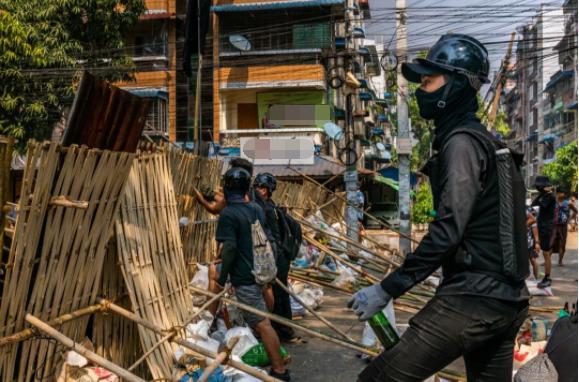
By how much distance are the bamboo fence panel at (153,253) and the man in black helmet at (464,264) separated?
2.31 metres

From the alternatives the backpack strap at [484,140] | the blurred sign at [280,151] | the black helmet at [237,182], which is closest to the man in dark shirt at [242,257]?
the black helmet at [237,182]

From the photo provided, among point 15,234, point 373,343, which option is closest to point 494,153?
point 15,234

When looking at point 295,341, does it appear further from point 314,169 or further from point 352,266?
point 314,169

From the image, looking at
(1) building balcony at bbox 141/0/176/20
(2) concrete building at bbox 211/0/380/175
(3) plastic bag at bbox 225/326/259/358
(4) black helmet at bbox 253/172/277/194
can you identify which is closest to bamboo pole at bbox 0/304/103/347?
(3) plastic bag at bbox 225/326/259/358

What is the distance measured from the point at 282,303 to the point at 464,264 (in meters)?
4.47

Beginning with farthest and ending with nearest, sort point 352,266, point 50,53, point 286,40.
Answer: point 286,40, point 50,53, point 352,266

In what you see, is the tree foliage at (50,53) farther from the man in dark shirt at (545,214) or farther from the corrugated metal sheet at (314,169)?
the man in dark shirt at (545,214)

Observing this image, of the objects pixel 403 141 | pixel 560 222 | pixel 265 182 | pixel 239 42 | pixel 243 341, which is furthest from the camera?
pixel 239 42

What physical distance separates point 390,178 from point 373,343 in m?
26.9

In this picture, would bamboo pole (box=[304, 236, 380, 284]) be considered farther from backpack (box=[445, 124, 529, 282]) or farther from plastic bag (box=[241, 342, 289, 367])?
backpack (box=[445, 124, 529, 282])

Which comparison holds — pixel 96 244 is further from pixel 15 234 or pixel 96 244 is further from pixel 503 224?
pixel 503 224

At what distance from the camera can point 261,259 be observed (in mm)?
5203

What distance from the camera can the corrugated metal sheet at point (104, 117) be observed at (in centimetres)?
381

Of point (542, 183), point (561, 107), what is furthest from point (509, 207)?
point (561, 107)
